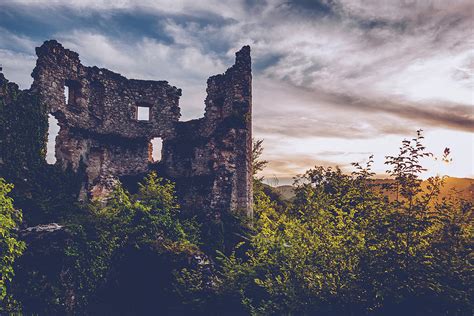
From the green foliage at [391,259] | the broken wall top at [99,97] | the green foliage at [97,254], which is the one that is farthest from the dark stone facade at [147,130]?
the green foliage at [391,259]

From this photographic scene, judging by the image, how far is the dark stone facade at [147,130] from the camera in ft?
60.3

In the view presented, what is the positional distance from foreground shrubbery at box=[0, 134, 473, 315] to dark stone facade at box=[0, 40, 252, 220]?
5.00 m

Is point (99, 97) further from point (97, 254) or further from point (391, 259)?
point (391, 259)

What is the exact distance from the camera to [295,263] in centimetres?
825

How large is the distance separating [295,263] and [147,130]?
16837mm

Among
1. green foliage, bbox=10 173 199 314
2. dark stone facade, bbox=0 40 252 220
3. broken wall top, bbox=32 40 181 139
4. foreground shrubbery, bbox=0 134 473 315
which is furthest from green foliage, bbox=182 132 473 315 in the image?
broken wall top, bbox=32 40 181 139

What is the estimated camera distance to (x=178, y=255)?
12719 mm

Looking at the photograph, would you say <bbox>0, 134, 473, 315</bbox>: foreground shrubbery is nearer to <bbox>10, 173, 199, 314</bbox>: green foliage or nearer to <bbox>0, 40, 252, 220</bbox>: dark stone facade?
<bbox>10, 173, 199, 314</bbox>: green foliage

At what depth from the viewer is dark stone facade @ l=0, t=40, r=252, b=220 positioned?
→ 18391mm

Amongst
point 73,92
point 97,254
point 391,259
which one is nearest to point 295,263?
point 391,259

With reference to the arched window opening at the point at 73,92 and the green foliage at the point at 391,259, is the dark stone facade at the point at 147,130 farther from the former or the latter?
the green foliage at the point at 391,259

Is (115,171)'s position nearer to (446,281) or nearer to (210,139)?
(210,139)

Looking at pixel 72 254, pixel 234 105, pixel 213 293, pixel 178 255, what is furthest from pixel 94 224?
pixel 234 105

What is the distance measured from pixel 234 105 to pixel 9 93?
10.7m
